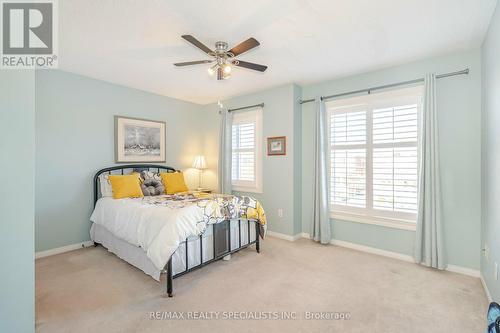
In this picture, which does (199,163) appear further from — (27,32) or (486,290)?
(486,290)

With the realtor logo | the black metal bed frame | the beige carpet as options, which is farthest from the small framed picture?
the realtor logo

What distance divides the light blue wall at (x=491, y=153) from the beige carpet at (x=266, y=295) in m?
0.40

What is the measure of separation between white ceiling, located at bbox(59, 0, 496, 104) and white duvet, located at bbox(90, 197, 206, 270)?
1.81m

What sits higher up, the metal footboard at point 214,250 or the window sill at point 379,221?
the window sill at point 379,221

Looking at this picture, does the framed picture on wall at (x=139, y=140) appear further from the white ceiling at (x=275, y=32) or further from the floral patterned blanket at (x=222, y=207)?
the floral patterned blanket at (x=222, y=207)

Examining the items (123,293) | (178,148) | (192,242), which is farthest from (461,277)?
(178,148)

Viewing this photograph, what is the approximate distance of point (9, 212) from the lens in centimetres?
148

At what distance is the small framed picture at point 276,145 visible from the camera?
4047 millimetres

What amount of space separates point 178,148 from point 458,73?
14.6ft

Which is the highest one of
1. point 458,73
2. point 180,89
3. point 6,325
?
point 180,89

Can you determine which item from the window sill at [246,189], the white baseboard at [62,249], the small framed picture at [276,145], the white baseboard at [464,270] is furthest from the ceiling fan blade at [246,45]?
the white baseboard at [62,249]

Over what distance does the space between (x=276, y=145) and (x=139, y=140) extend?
2408mm

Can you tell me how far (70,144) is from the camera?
3482mm

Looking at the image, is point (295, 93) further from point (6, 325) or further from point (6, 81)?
point (6, 325)
